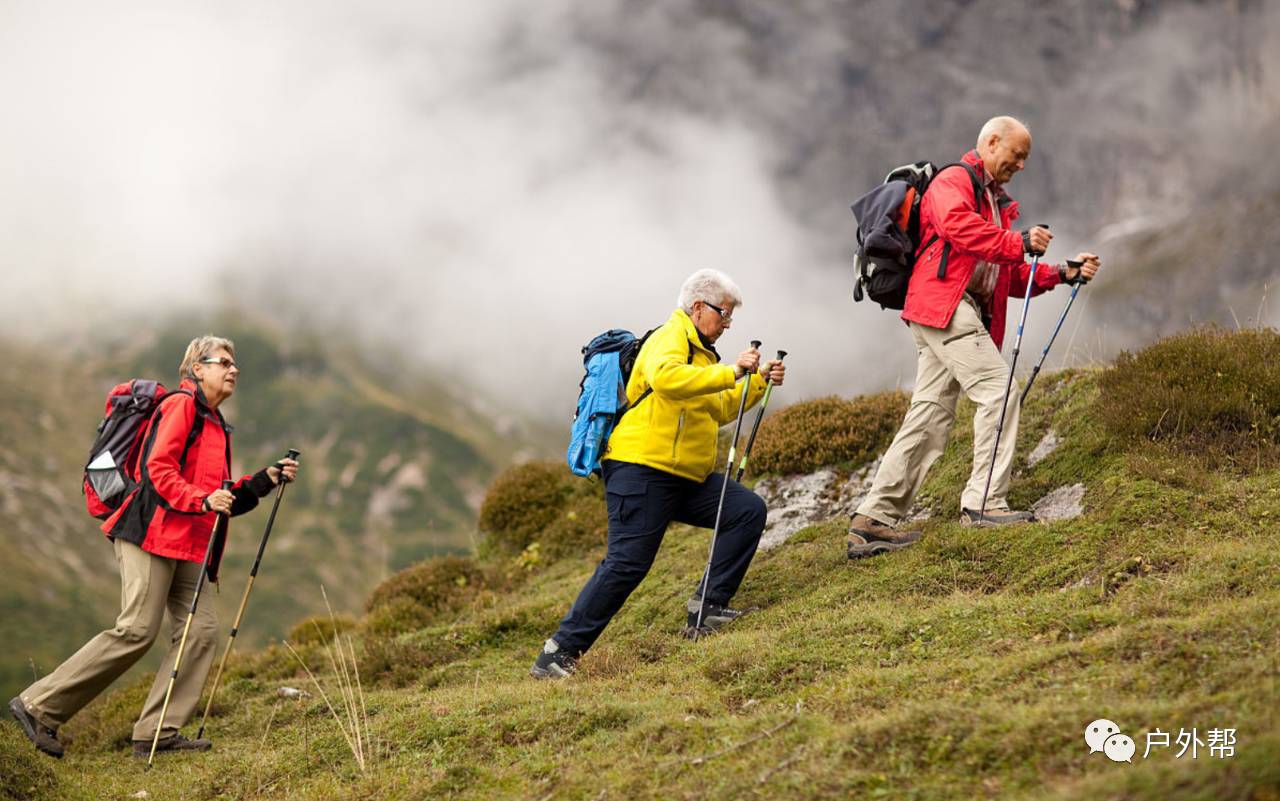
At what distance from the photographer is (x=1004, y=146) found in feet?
29.3

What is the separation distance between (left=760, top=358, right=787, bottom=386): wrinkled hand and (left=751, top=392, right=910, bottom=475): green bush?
4621mm

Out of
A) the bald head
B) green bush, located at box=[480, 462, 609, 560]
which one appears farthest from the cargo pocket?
green bush, located at box=[480, 462, 609, 560]

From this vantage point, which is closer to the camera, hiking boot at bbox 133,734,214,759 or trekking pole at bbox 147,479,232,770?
trekking pole at bbox 147,479,232,770

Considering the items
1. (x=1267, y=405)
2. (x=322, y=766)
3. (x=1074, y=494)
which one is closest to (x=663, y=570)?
(x=1074, y=494)

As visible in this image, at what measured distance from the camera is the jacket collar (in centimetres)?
877

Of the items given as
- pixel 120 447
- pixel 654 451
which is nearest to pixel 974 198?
pixel 654 451

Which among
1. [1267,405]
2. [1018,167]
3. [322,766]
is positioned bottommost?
[322,766]

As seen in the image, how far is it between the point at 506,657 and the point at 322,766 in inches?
151

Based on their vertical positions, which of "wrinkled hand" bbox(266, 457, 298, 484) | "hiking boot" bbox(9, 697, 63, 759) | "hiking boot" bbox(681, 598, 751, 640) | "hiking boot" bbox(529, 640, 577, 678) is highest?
"wrinkled hand" bbox(266, 457, 298, 484)

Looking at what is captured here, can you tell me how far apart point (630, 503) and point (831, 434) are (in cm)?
548

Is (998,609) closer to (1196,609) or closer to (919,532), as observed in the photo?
(1196,609)

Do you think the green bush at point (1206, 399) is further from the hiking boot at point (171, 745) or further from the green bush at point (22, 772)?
the green bush at point (22, 772)

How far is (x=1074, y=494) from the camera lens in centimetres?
963

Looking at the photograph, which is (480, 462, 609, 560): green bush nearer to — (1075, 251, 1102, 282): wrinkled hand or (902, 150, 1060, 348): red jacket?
(902, 150, 1060, 348): red jacket
